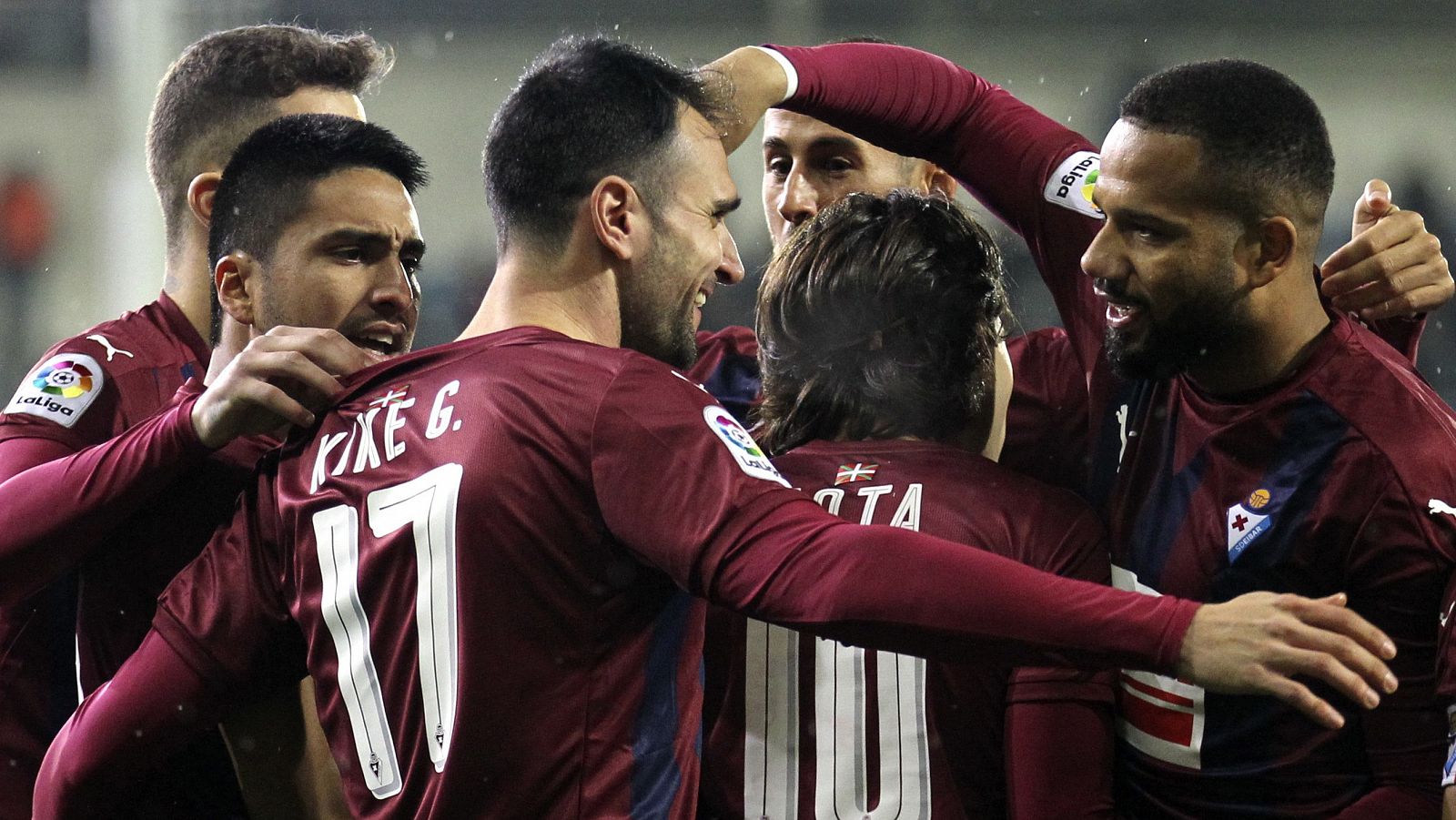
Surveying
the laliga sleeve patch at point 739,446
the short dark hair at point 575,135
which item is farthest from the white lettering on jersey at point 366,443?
the laliga sleeve patch at point 739,446

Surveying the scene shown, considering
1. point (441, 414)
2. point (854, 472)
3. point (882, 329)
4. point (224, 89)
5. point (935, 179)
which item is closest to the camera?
point (441, 414)

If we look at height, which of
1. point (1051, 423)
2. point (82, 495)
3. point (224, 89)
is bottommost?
point (82, 495)

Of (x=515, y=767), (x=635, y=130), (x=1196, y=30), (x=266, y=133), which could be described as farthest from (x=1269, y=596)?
(x=1196, y=30)

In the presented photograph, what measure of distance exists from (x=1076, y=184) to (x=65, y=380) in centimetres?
178

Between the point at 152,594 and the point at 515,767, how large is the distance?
0.85 metres

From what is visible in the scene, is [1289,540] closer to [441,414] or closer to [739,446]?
[739,446]

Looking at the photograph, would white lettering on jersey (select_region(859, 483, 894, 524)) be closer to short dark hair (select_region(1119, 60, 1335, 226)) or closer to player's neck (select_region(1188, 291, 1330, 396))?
player's neck (select_region(1188, 291, 1330, 396))

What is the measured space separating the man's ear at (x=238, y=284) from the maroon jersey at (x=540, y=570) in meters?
0.54

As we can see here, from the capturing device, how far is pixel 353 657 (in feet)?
6.63

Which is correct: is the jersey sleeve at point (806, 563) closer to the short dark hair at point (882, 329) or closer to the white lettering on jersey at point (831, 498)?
the white lettering on jersey at point (831, 498)

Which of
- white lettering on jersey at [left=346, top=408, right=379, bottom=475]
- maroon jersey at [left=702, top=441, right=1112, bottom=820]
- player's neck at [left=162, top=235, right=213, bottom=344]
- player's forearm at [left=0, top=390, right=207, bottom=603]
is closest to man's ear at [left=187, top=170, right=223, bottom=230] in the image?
player's neck at [left=162, top=235, right=213, bottom=344]

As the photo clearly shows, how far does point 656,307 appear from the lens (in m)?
2.19

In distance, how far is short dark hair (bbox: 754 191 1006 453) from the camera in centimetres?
244

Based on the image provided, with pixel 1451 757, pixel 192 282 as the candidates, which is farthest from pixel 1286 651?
pixel 192 282
